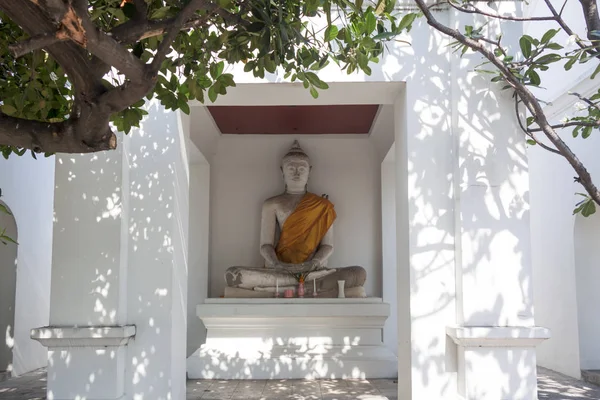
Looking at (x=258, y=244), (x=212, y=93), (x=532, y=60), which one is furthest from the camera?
(x=258, y=244)

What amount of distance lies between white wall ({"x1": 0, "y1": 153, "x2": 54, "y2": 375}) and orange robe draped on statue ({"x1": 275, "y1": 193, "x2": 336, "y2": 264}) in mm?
3111

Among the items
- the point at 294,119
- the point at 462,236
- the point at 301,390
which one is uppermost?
the point at 294,119

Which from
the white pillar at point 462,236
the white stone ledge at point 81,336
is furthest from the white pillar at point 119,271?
the white pillar at point 462,236

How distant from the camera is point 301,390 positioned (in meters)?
6.51

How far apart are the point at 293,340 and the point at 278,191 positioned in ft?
7.03

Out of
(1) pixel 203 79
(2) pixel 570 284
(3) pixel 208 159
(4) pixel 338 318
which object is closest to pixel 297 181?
(3) pixel 208 159

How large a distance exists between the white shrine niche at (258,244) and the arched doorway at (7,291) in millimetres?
2100

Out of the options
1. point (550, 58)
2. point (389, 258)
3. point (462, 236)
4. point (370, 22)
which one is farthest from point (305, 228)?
point (370, 22)

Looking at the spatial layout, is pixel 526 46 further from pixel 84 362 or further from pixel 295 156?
pixel 295 156

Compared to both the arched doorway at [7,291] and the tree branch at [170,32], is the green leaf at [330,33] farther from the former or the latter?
the arched doorway at [7,291]

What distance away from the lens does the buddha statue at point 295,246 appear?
7.83 metres

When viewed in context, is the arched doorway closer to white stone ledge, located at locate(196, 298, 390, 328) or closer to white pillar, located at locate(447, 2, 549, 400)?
white stone ledge, located at locate(196, 298, 390, 328)

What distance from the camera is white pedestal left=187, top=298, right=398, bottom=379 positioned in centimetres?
725

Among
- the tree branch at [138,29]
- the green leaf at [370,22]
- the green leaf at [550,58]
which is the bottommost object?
the tree branch at [138,29]
